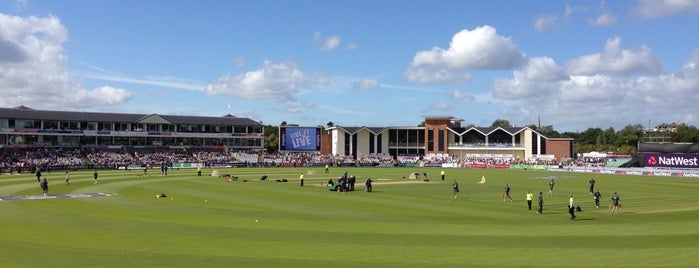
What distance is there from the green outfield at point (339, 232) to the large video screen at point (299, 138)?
3072 inches

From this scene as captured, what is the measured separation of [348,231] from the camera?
25.4m

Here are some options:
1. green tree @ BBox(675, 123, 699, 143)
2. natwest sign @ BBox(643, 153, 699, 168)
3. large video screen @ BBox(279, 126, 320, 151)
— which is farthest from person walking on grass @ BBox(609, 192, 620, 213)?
green tree @ BBox(675, 123, 699, 143)

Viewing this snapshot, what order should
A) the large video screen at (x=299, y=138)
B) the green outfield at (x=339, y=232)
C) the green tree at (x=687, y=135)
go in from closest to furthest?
the green outfield at (x=339, y=232) < the large video screen at (x=299, y=138) < the green tree at (x=687, y=135)

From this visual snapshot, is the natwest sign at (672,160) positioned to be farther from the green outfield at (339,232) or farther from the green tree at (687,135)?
the green tree at (687,135)

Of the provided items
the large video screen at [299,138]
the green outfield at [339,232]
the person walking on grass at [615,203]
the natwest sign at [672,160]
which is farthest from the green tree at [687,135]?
the person walking on grass at [615,203]

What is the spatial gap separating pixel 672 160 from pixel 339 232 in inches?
3129

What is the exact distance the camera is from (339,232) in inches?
986

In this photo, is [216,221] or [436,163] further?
[436,163]

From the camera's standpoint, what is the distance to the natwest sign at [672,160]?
85225mm

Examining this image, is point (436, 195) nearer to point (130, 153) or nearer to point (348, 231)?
point (348, 231)

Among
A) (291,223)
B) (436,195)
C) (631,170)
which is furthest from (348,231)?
(631,170)

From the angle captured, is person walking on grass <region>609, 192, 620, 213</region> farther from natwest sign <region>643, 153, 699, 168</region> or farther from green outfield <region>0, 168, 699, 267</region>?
natwest sign <region>643, 153, 699, 168</region>

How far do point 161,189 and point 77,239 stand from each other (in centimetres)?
2834

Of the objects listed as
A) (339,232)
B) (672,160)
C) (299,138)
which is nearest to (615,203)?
(339,232)
